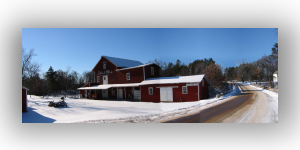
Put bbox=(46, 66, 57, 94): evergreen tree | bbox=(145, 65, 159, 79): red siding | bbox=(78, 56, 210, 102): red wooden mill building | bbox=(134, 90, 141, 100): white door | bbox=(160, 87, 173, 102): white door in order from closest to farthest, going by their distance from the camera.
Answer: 1. bbox=(46, 66, 57, 94): evergreen tree
2. bbox=(78, 56, 210, 102): red wooden mill building
3. bbox=(160, 87, 173, 102): white door
4. bbox=(134, 90, 141, 100): white door
5. bbox=(145, 65, 159, 79): red siding

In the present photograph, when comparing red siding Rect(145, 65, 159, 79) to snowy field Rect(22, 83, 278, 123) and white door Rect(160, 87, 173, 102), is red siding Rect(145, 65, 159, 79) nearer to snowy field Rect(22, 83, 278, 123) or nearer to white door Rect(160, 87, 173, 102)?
white door Rect(160, 87, 173, 102)

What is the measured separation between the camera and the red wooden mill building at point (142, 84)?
13719 millimetres

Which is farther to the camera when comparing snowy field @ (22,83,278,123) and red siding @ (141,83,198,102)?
red siding @ (141,83,198,102)

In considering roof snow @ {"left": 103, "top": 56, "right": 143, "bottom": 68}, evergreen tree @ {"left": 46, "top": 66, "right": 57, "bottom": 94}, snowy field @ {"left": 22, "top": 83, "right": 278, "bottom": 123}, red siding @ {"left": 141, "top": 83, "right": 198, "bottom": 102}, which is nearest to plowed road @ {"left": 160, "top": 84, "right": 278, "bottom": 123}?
snowy field @ {"left": 22, "top": 83, "right": 278, "bottom": 123}

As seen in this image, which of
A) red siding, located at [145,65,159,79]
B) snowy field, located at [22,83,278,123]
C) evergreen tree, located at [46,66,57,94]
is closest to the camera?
snowy field, located at [22,83,278,123]

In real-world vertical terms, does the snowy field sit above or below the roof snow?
below

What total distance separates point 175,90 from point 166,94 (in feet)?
3.61

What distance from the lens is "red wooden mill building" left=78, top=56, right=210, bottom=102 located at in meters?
13.7

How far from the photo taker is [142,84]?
15867 millimetres

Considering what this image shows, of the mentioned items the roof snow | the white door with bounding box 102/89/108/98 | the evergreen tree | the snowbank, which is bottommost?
the white door with bounding box 102/89/108/98

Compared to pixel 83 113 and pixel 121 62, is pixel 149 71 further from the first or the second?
pixel 83 113

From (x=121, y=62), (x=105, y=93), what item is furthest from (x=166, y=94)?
(x=105, y=93)
